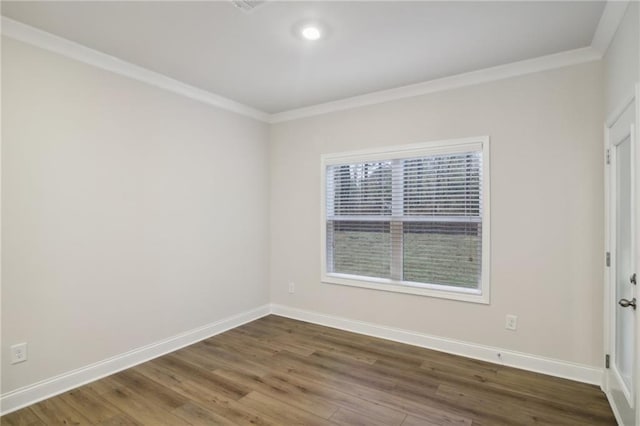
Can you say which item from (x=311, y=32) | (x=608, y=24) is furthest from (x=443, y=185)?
(x=311, y=32)

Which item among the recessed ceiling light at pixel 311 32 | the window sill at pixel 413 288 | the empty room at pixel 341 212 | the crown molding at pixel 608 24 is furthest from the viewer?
the window sill at pixel 413 288

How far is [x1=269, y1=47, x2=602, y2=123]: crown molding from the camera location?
2.71 metres

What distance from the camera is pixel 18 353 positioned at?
7.64ft

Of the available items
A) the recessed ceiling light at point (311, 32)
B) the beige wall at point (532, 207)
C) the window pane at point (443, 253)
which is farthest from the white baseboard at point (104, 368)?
the recessed ceiling light at point (311, 32)

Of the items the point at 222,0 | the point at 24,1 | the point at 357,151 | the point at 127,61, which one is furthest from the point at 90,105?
the point at 357,151

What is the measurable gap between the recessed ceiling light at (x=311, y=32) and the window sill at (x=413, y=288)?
2526 millimetres

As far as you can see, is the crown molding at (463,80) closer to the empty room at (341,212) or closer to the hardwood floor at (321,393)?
the empty room at (341,212)

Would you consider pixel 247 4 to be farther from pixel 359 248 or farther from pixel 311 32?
pixel 359 248

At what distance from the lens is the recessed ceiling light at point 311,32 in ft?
7.80

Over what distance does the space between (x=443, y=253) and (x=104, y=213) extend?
3181 mm

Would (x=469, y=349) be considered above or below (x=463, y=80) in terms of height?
below

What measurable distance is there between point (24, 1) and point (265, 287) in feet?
11.7

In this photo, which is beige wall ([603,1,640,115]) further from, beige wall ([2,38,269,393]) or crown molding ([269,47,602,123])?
beige wall ([2,38,269,393])

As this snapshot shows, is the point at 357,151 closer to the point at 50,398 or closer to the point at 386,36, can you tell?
the point at 386,36
